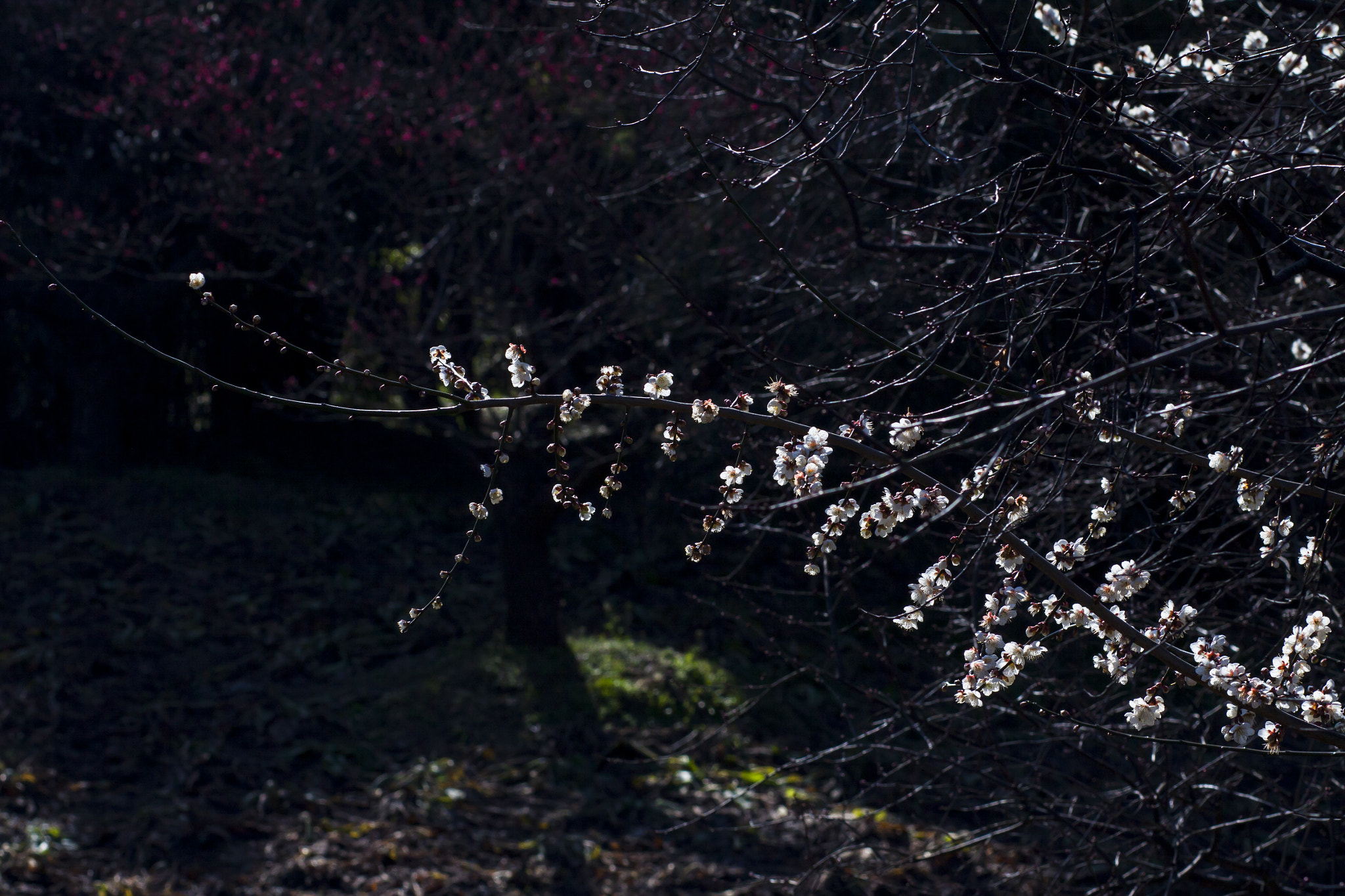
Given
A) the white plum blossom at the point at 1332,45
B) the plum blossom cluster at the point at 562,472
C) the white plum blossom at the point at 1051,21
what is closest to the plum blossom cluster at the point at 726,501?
the plum blossom cluster at the point at 562,472

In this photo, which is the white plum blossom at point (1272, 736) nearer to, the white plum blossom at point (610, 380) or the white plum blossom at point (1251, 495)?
the white plum blossom at point (1251, 495)

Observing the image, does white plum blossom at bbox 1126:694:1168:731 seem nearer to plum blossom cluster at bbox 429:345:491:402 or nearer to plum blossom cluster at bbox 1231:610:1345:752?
plum blossom cluster at bbox 1231:610:1345:752

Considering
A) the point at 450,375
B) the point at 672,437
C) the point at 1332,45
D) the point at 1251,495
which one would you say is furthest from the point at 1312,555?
the point at 450,375

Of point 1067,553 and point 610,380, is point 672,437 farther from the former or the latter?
point 1067,553

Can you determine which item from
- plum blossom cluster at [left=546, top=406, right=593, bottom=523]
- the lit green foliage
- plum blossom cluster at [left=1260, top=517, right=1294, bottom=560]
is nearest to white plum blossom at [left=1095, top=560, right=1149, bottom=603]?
plum blossom cluster at [left=1260, top=517, right=1294, bottom=560]

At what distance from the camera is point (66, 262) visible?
375 inches

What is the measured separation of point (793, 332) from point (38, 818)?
4779 millimetres

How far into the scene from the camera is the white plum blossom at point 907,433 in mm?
2062

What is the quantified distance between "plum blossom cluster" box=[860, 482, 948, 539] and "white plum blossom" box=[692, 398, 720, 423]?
34 centimetres

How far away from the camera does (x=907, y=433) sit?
2.07 m

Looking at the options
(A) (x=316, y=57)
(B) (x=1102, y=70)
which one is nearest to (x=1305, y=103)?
(B) (x=1102, y=70)

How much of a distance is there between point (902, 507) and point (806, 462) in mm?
193

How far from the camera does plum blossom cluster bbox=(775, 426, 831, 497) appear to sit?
2.12 metres

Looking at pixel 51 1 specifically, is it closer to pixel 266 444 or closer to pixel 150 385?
pixel 150 385
